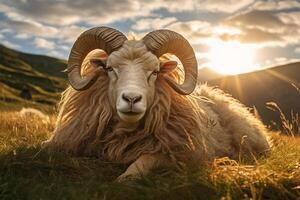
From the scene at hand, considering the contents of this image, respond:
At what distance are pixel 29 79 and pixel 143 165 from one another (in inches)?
3833

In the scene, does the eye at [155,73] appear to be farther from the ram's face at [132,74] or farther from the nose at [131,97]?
the nose at [131,97]

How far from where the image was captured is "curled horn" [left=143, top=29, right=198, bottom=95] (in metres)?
8.18

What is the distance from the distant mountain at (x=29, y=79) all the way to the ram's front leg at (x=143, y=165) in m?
47.6

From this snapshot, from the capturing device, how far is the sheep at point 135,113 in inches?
302

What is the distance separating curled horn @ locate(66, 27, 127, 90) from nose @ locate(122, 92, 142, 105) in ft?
4.78

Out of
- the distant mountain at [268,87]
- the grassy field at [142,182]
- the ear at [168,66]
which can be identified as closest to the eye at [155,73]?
the ear at [168,66]

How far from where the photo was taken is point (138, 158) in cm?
745

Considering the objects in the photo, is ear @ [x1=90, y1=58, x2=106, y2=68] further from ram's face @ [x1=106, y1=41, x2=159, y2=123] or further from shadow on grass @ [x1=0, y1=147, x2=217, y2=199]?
shadow on grass @ [x1=0, y1=147, x2=217, y2=199]

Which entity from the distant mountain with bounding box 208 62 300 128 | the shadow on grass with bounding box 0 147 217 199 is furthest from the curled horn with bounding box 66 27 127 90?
the distant mountain with bounding box 208 62 300 128

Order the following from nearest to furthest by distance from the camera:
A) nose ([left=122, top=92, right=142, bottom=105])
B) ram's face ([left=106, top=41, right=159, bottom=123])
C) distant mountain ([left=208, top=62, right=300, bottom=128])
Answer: nose ([left=122, top=92, right=142, bottom=105]) → ram's face ([left=106, top=41, right=159, bottom=123]) → distant mountain ([left=208, top=62, right=300, bottom=128])

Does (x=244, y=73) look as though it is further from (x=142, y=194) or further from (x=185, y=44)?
(x=142, y=194)

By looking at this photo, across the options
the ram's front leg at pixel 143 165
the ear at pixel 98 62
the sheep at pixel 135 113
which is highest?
the ear at pixel 98 62

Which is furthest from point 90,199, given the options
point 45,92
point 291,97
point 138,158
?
point 45,92

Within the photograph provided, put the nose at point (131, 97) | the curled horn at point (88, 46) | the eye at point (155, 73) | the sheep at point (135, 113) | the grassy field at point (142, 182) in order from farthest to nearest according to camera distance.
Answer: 1. the curled horn at point (88, 46)
2. the eye at point (155, 73)
3. the sheep at point (135, 113)
4. the nose at point (131, 97)
5. the grassy field at point (142, 182)
